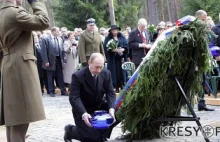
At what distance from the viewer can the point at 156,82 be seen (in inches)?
216

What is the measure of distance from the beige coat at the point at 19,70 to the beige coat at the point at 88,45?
20.7 ft

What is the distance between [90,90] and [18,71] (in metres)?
1.40

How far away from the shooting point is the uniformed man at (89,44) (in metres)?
11.2

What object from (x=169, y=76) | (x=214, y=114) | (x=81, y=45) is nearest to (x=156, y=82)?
(x=169, y=76)

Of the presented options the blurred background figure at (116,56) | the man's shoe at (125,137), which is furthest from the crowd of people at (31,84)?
the blurred background figure at (116,56)

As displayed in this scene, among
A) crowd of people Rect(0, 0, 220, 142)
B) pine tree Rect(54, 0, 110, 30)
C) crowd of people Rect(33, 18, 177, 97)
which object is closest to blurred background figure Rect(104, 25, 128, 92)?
crowd of people Rect(33, 18, 177, 97)

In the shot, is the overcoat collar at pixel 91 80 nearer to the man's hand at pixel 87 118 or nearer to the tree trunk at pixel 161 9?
the man's hand at pixel 87 118

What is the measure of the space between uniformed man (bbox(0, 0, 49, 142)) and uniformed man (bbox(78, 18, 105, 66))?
6.30 m

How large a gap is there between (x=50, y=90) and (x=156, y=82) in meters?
8.03

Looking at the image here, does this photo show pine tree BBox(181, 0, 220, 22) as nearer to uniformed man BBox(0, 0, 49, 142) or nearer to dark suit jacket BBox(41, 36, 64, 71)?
dark suit jacket BBox(41, 36, 64, 71)

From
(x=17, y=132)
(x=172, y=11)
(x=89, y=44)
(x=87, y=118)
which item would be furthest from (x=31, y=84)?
(x=172, y=11)

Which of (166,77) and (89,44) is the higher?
(89,44)

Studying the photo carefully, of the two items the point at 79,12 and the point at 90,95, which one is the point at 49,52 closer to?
the point at 90,95

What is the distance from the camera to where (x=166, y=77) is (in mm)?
5504
